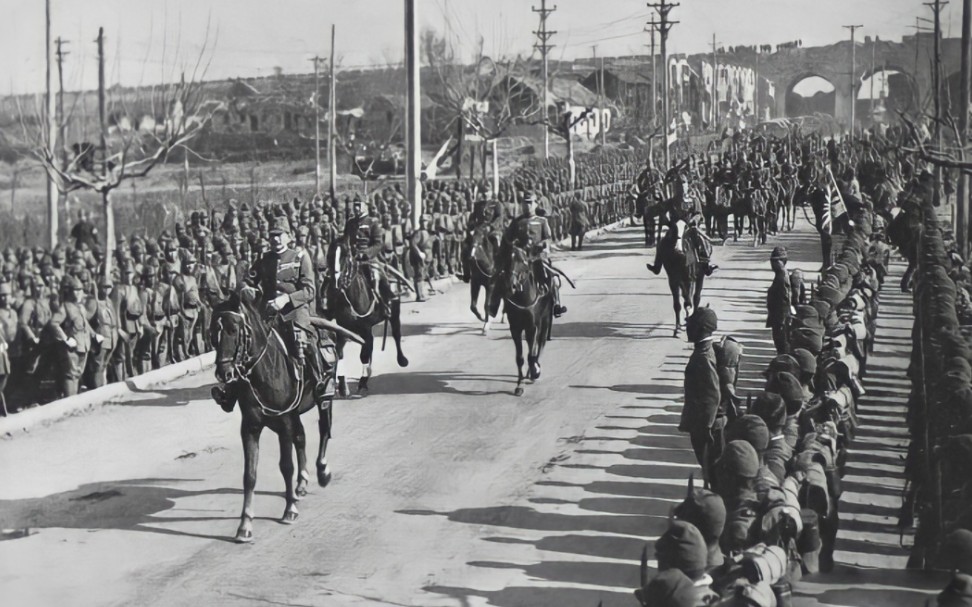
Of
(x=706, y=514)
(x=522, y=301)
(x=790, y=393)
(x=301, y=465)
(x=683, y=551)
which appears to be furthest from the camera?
(x=522, y=301)

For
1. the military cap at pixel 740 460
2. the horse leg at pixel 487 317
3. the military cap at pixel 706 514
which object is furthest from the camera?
the horse leg at pixel 487 317

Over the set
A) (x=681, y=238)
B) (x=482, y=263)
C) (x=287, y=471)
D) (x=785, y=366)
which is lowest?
(x=287, y=471)

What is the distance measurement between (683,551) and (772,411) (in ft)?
7.55

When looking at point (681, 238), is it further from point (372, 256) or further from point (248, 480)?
point (248, 480)

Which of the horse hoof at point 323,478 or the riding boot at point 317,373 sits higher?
the riding boot at point 317,373

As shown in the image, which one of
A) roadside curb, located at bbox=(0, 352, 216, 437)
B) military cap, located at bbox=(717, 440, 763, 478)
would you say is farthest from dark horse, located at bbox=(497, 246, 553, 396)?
military cap, located at bbox=(717, 440, 763, 478)

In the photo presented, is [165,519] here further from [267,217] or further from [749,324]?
[267,217]

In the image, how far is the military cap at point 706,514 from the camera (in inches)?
247

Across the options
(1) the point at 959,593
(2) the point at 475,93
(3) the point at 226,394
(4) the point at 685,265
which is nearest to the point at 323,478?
(3) the point at 226,394

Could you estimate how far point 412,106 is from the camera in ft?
60.5

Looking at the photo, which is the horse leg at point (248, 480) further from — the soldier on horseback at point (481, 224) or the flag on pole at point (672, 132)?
the flag on pole at point (672, 132)

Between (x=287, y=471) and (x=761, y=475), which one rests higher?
(x=761, y=475)

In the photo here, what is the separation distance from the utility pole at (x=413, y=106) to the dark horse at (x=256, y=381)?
31.1 feet

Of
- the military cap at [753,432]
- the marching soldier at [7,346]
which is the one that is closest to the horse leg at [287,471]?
the military cap at [753,432]
